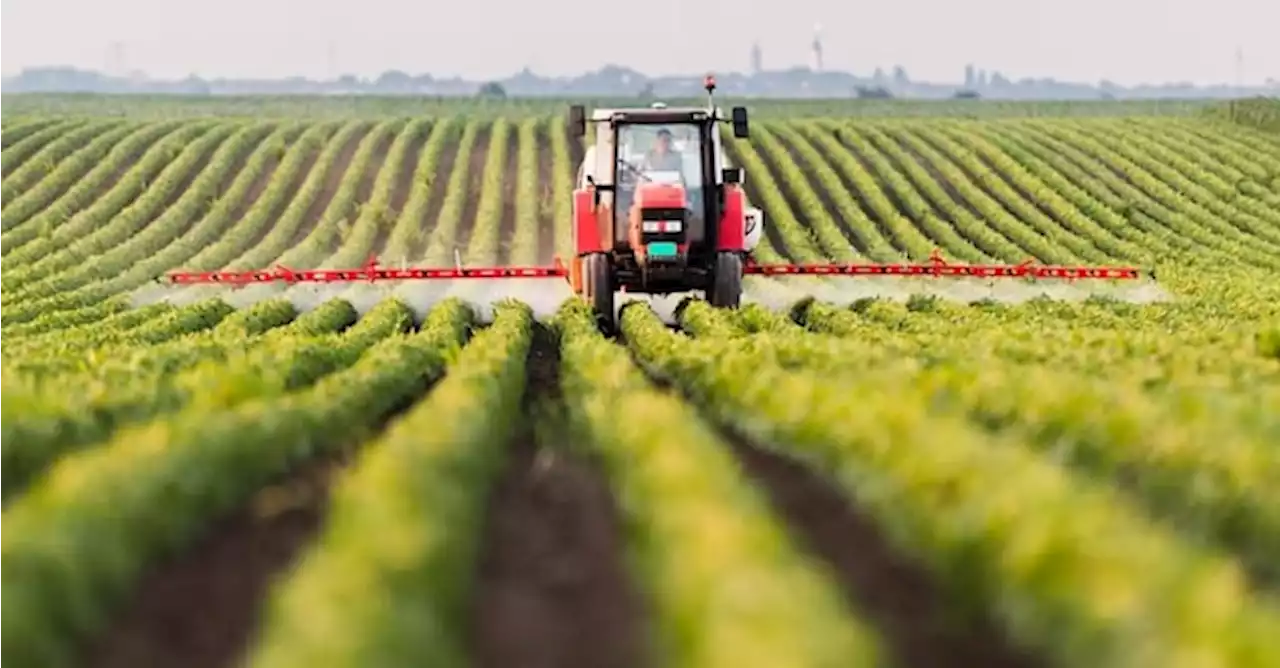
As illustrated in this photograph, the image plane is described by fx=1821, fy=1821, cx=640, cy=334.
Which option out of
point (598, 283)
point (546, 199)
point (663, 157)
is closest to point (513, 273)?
point (598, 283)

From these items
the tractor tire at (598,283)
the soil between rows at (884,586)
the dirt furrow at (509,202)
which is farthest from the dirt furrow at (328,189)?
the soil between rows at (884,586)

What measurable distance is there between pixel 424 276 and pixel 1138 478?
17.3m

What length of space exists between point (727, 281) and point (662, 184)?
141cm

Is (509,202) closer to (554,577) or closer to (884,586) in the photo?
(554,577)

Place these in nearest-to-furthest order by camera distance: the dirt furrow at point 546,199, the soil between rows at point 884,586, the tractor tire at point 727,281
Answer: the soil between rows at point 884,586, the tractor tire at point 727,281, the dirt furrow at point 546,199

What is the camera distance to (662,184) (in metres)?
21.2

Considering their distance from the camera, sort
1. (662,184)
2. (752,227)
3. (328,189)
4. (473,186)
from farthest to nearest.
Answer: (473,186)
(328,189)
(752,227)
(662,184)

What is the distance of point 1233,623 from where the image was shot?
558cm

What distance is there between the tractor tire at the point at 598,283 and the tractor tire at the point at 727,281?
125 centimetres

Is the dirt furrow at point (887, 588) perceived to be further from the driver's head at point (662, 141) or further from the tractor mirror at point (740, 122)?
the driver's head at point (662, 141)

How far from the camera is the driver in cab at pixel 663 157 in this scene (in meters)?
21.5

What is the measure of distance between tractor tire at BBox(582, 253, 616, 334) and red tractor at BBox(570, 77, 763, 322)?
12 millimetres

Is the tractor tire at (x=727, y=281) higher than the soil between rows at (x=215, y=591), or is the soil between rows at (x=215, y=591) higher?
the soil between rows at (x=215, y=591)

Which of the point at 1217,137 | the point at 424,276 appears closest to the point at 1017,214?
the point at 1217,137
